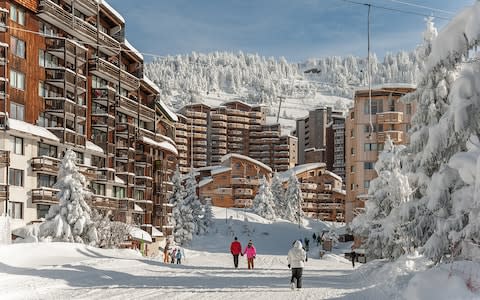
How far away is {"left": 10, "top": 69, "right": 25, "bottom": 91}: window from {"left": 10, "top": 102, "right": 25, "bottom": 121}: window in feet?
4.09

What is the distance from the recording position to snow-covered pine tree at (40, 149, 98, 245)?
121ft

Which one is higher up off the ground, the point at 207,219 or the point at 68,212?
the point at 68,212

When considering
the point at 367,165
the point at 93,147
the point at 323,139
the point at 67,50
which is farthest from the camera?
the point at 323,139

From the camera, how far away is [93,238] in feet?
127

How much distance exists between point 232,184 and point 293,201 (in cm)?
1301

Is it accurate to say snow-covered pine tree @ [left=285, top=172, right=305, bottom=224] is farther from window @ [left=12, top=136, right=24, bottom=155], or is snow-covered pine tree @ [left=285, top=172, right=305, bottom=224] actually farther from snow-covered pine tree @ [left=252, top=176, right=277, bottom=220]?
window @ [left=12, top=136, right=24, bottom=155]

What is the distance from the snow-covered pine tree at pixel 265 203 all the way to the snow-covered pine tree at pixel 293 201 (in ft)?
14.7

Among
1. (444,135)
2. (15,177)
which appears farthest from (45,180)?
(444,135)

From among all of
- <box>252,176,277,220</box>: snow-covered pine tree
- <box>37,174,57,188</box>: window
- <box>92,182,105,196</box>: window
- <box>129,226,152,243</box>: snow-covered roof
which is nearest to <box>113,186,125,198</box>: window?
<box>92,182,105,196</box>: window

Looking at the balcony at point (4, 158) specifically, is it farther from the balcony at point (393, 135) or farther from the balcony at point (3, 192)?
the balcony at point (393, 135)

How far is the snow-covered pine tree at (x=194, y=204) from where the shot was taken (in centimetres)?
7806

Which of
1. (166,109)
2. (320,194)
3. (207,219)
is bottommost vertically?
(207,219)

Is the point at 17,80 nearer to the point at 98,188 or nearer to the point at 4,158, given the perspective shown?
the point at 4,158

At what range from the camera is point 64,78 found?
44844mm
